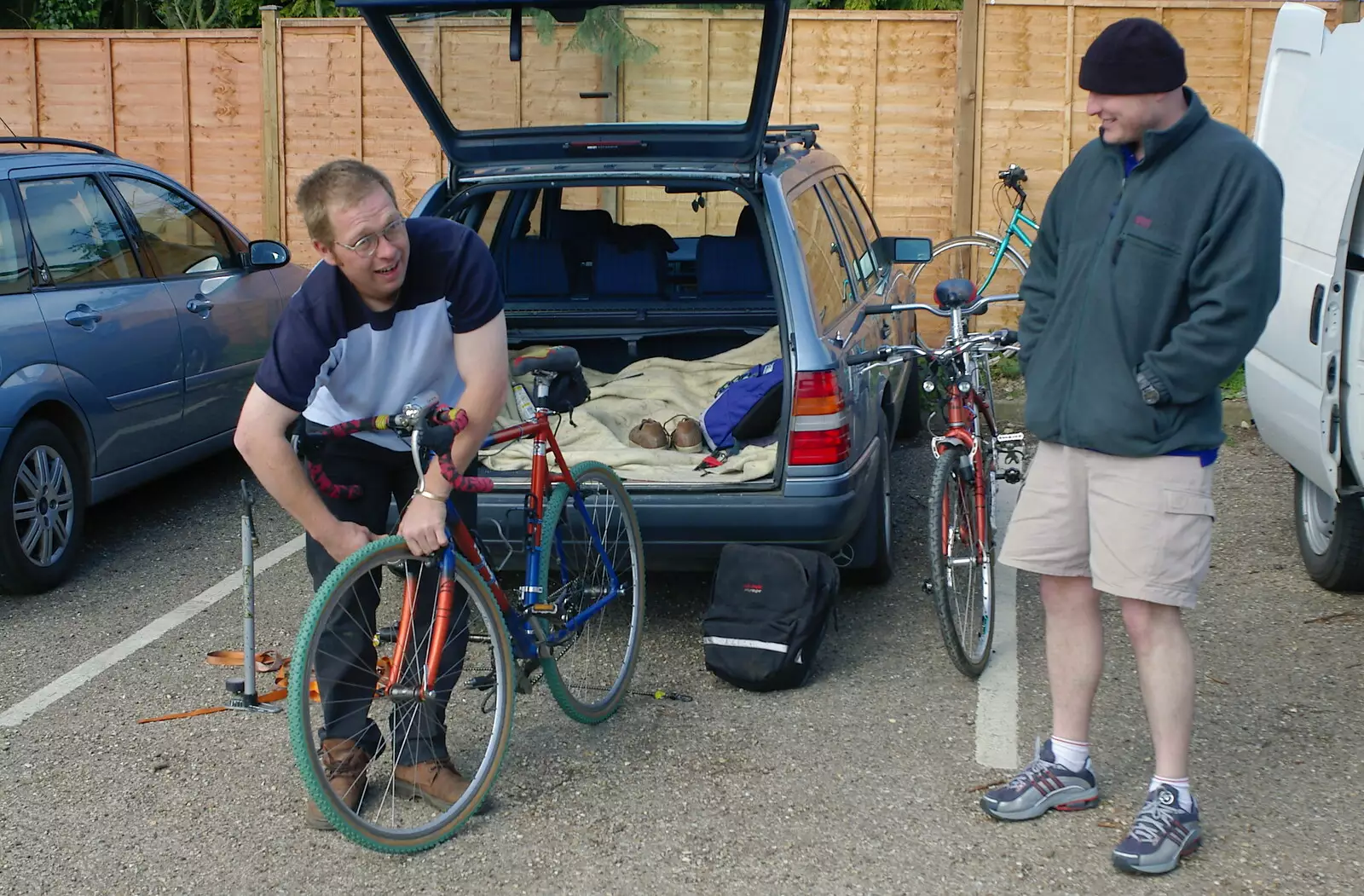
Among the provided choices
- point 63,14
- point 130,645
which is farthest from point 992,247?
point 63,14

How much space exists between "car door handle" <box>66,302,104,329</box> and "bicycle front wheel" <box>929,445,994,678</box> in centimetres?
353

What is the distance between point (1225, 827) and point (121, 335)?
4.75m

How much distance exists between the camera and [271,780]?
4.20 meters

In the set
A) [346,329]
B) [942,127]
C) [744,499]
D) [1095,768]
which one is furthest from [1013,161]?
[346,329]

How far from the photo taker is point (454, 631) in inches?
151

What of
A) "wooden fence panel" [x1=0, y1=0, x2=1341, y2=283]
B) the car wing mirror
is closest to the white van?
the car wing mirror

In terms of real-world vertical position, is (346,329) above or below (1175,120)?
below

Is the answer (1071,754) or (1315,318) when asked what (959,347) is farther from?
(1071,754)

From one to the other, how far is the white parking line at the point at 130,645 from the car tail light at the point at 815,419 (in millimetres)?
2465

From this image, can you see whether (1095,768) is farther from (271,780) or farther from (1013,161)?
(1013,161)

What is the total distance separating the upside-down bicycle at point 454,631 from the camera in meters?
3.59

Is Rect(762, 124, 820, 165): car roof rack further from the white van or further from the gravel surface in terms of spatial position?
the white van

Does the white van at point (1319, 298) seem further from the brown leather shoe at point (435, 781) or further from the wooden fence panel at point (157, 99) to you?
the wooden fence panel at point (157, 99)

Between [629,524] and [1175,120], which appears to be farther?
[629,524]
